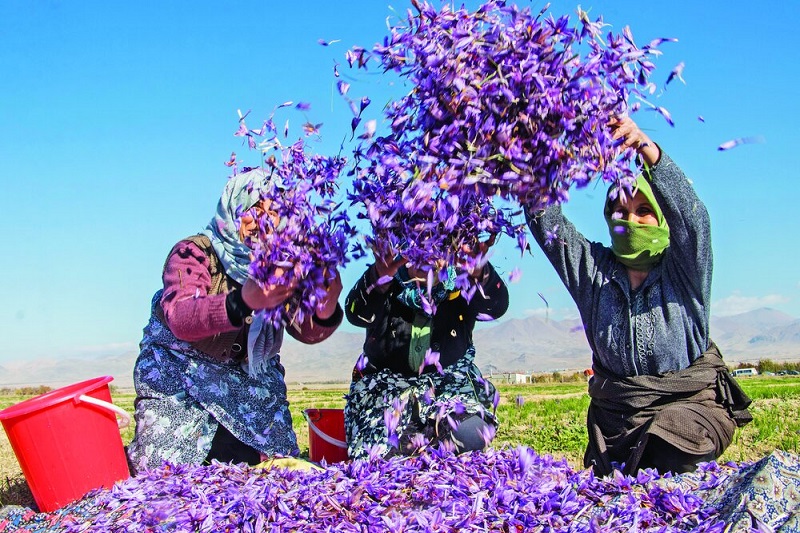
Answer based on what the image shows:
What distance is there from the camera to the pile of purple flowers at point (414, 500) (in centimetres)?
270

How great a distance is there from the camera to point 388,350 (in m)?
4.03

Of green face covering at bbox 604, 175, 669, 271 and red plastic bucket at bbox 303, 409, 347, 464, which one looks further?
red plastic bucket at bbox 303, 409, 347, 464

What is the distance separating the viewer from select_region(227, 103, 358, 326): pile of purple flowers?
325 cm

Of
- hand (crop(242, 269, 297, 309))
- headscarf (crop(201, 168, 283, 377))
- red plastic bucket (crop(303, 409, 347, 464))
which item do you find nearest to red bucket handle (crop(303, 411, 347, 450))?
red plastic bucket (crop(303, 409, 347, 464))

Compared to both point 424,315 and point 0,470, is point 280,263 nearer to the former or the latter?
point 424,315

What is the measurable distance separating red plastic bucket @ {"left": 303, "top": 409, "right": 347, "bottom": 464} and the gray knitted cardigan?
1.74 m

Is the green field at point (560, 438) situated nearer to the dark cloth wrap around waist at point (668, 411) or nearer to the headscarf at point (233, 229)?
the dark cloth wrap around waist at point (668, 411)

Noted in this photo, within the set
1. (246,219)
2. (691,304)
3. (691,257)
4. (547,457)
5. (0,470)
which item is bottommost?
(0,470)

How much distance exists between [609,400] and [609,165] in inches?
59.9

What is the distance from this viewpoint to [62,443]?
3.65m

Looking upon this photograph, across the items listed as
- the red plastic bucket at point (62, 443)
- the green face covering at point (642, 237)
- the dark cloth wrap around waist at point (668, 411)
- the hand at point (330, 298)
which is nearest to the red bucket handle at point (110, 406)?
the red plastic bucket at point (62, 443)

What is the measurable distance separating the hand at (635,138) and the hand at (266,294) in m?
1.62

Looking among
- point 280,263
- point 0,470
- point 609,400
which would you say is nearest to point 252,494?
point 280,263

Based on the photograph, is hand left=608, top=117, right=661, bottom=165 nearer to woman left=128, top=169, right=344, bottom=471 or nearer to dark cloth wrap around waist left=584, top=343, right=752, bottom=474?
dark cloth wrap around waist left=584, top=343, right=752, bottom=474
